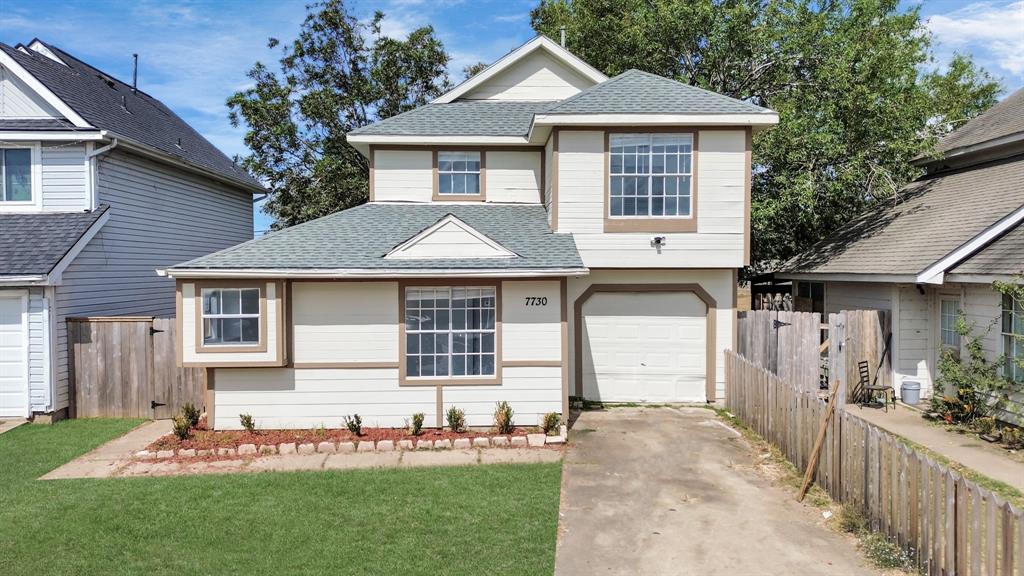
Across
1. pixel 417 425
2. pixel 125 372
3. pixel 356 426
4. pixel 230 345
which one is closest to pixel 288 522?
pixel 356 426

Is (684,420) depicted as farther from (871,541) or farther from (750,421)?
(871,541)

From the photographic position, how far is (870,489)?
6496 millimetres

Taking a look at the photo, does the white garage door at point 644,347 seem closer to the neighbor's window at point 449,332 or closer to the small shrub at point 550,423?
the small shrub at point 550,423

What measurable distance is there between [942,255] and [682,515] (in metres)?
8.92

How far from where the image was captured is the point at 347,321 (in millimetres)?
10883

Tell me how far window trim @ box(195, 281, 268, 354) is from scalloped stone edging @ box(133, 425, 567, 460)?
5.36 feet

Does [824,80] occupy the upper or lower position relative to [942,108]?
lower

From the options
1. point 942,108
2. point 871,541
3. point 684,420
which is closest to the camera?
point 871,541

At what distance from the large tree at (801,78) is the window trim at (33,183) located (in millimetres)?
16812

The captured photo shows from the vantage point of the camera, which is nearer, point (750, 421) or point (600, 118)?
point (750, 421)

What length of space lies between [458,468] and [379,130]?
8.85 metres

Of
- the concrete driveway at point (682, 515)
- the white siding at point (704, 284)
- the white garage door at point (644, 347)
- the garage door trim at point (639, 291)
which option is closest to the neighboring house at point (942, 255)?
the white siding at point (704, 284)

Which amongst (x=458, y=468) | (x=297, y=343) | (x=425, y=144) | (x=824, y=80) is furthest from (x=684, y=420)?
(x=824, y=80)

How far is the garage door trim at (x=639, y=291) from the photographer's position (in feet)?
42.2
